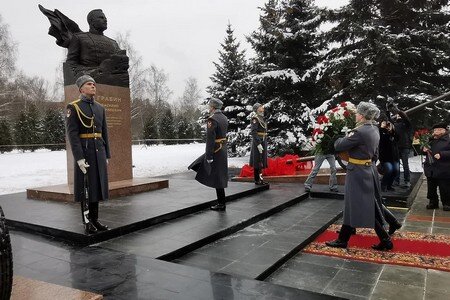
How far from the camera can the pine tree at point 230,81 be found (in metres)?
20.6

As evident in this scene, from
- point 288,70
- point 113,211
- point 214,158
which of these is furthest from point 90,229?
point 288,70

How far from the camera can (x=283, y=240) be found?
5105 mm

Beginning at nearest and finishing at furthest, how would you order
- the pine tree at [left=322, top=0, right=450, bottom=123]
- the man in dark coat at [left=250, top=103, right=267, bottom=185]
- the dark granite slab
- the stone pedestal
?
the dark granite slab < the stone pedestal < the man in dark coat at [left=250, top=103, right=267, bottom=185] < the pine tree at [left=322, top=0, right=450, bottom=123]

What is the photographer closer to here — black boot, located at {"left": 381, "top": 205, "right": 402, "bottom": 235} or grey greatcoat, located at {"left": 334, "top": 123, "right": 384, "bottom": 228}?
black boot, located at {"left": 381, "top": 205, "right": 402, "bottom": 235}

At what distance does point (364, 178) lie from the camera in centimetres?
481

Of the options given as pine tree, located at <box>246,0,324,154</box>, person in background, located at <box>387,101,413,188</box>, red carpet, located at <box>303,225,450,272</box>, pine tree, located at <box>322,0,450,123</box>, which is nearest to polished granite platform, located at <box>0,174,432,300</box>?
red carpet, located at <box>303,225,450,272</box>

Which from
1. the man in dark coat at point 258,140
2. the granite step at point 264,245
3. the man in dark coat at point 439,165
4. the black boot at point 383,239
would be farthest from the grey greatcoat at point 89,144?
the man in dark coat at point 439,165

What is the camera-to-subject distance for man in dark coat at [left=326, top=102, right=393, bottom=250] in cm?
476

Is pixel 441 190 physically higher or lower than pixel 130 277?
higher

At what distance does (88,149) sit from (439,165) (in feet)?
22.5

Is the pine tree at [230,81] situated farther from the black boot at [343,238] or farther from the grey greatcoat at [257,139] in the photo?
the black boot at [343,238]

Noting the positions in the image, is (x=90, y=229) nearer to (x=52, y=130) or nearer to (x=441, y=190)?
(x=441, y=190)

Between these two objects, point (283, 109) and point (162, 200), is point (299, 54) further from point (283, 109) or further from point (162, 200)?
point (162, 200)

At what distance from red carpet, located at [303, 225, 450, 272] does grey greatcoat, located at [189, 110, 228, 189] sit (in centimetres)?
195
